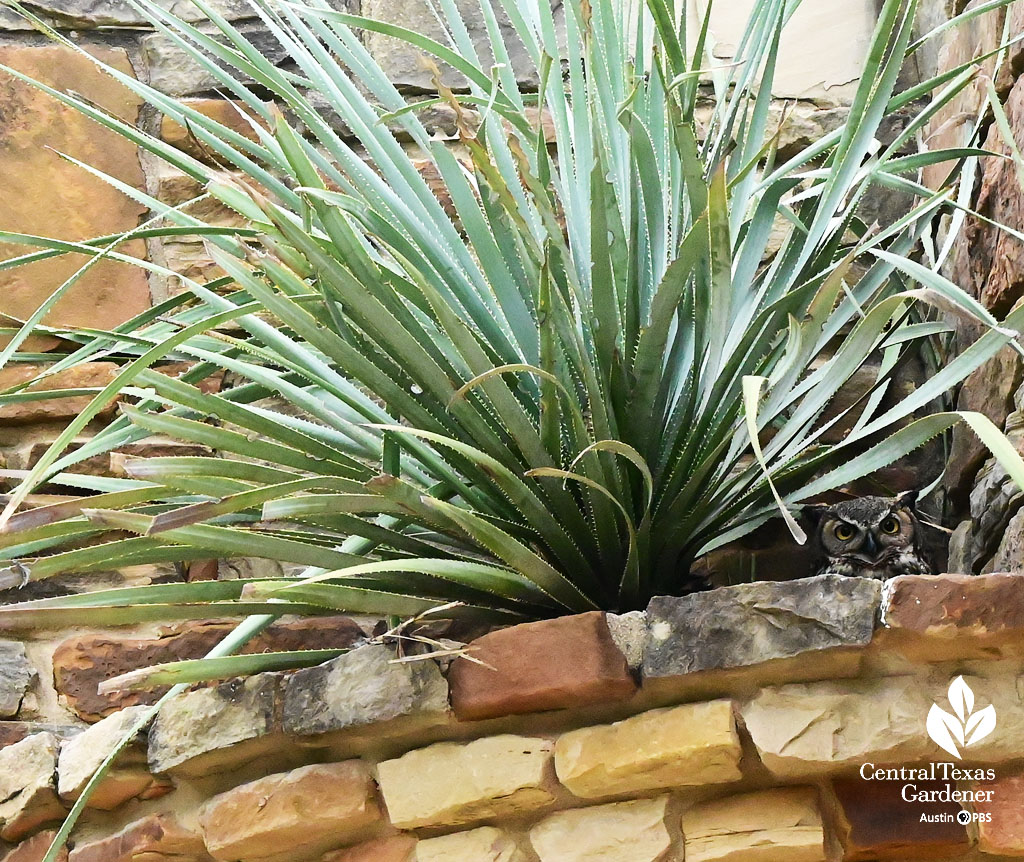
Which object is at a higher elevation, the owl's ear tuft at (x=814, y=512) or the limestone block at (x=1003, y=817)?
the owl's ear tuft at (x=814, y=512)

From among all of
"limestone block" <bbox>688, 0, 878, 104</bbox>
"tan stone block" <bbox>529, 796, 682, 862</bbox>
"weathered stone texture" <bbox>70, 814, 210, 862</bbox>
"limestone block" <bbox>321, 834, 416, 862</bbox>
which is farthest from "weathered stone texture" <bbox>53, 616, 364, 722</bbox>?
"limestone block" <bbox>688, 0, 878, 104</bbox>

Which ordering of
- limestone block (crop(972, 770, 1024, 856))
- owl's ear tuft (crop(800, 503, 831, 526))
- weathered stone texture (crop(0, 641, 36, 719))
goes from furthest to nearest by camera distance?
weathered stone texture (crop(0, 641, 36, 719)) → owl's ear tuft (crop(800, 503, 831, 526)) → limestone block (crop(972, 770, 1024, 856))

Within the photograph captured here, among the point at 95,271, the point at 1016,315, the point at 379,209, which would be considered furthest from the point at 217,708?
the point at 95,271

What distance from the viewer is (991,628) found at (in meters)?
1.03

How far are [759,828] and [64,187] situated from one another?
1.55 m

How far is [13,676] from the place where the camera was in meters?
1.64

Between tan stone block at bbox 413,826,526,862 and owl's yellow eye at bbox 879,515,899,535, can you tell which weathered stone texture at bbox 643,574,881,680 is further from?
owl's yellow eye at bbox 879,515,899,535

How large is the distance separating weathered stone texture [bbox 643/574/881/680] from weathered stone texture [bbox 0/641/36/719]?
95 cm

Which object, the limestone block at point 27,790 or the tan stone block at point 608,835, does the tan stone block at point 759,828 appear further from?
the limestone block at point 27,790

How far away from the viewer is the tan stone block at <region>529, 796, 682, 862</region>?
108cm

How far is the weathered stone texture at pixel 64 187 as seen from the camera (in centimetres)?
199

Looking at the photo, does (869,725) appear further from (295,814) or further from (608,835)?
(295,814)

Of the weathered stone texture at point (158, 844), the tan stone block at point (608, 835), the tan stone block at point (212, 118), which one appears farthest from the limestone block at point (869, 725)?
the tan stone block at point (212, 118)

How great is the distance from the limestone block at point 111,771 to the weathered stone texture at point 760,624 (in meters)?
0.57
